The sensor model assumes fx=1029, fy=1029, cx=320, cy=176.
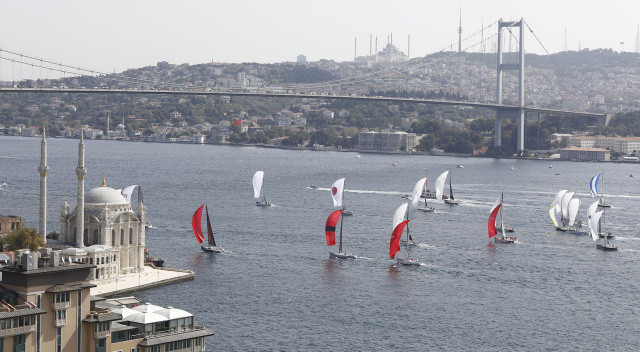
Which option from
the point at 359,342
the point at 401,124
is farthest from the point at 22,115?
the point at 359,342

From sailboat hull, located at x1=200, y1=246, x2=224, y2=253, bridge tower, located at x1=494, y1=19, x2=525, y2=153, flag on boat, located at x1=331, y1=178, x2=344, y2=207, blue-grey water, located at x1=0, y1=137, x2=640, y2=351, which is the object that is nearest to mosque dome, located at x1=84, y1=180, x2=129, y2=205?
blue-grey water, located at x1=0, y1=137, x2=640, y2=351

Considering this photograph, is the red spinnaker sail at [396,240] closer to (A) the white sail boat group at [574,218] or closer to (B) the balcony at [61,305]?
(A) the white sail boat group at [574,218]

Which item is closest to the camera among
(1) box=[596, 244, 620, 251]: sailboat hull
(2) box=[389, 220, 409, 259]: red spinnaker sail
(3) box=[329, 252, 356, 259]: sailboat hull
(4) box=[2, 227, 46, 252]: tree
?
(4) box=[2, 227, 46, 252]: tree

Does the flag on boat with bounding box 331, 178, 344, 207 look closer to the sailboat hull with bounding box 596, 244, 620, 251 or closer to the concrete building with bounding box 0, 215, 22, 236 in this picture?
the sailboat hull with bounding box 596, 244, 620, 251

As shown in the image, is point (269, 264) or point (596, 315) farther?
point (269, 264)

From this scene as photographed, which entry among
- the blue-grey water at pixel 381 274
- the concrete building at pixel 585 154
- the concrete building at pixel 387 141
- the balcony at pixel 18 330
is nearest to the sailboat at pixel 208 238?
the blue-grey water at pixel 381 274

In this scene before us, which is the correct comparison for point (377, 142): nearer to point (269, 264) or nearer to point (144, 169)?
point (144, 169)
